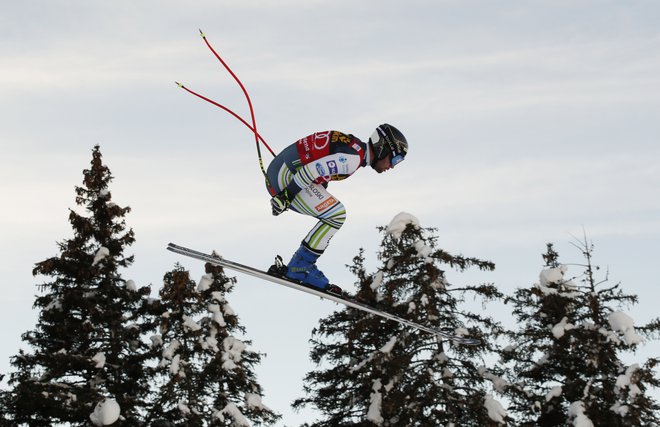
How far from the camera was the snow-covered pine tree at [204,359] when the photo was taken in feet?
74.3

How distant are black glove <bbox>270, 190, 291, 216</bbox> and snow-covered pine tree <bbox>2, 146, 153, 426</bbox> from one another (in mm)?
12263

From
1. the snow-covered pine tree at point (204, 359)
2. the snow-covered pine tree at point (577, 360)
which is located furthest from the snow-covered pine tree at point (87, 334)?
the snow-covered pine tree at point (577, 360)

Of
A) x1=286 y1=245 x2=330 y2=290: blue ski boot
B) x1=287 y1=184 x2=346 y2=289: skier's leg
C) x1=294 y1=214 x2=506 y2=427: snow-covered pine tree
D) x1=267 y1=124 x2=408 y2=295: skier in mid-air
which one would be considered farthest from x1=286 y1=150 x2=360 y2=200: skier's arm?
x1=294 y1=214 x2=506 y2=427: snow-covered pine tree

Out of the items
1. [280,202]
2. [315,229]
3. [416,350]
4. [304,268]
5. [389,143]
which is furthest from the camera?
[416,350]

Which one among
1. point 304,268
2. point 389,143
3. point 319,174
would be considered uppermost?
point 389,143

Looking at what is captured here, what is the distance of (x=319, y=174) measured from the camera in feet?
34.6

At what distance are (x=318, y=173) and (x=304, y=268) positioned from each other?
5.01ft

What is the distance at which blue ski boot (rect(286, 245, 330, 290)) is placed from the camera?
1131cm

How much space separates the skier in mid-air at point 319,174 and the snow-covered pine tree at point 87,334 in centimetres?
1197

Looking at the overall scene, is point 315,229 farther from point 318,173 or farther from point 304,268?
point 318,173

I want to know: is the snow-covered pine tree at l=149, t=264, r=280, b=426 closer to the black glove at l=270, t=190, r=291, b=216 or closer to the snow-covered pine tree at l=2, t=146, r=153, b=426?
the snow-covered pine tree at l=2, t=146, r=153, b=426

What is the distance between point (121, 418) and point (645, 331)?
1368 centimetres

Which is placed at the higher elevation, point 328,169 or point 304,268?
point 328,169

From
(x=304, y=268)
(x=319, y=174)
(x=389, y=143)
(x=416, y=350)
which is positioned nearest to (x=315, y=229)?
(x=304, y=268)
